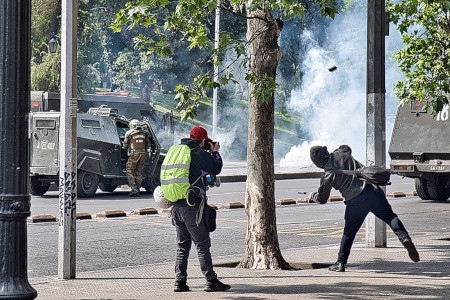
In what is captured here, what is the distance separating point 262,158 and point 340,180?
3.22 feet

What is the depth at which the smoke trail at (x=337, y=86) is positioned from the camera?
51500 millimetres

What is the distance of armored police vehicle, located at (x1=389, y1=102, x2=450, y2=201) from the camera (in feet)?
78.3

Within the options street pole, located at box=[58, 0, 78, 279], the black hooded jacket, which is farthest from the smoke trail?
street pole, located at box=[58, 0, 78, 279]

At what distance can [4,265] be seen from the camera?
21.6ft

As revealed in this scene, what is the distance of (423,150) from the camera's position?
79.0 feet

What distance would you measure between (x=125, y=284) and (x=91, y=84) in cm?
3500

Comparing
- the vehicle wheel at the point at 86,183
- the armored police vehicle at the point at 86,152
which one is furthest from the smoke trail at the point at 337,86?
the vehicle wheel at the point at 86,183

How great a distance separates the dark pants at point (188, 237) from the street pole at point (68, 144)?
146 centimetres

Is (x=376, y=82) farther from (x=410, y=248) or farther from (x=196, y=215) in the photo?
(x=196, y=215)

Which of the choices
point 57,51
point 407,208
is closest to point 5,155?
point 407,208

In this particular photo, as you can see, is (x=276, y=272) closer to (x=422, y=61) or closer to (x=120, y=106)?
(x=422, y=61)

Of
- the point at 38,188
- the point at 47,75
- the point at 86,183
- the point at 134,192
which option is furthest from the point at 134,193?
the point at 47,75

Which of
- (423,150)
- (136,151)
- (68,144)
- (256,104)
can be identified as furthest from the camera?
(136,151)

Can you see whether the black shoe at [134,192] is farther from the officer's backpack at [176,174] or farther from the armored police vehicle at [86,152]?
the officer's backpack at [176,174]
